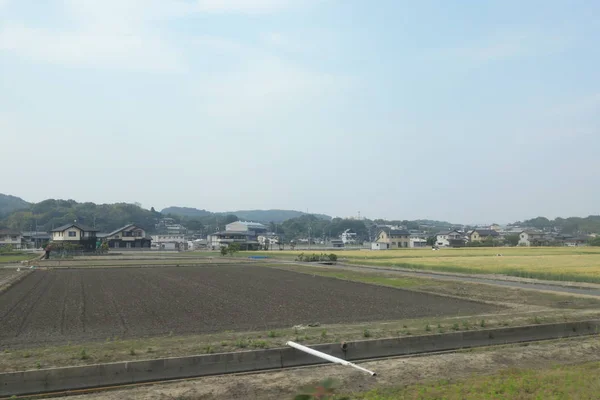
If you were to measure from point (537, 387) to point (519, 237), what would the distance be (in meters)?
126

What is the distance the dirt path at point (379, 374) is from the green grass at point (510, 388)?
1.69 ft

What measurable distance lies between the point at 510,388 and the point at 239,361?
4.91 meters

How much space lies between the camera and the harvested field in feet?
46.7

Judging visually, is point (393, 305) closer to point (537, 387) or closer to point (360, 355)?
point (360, 355)

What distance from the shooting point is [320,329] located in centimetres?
1352

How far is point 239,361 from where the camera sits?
9859mm

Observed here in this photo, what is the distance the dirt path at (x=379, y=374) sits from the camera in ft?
26.6

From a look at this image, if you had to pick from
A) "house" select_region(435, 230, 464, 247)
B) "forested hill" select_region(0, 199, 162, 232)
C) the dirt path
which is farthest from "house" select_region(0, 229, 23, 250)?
the dirt path

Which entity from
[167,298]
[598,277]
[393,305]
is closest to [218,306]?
[167,298]

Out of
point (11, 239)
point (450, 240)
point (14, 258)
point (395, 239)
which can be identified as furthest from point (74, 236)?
point (450, 240)

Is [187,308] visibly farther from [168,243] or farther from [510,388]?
[168,243]

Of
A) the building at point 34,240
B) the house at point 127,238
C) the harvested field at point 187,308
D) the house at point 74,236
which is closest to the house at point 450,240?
the house at point 127,238

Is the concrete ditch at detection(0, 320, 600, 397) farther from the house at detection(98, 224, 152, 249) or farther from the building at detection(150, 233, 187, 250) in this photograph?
the building at detection(150, 233, 187, 250)

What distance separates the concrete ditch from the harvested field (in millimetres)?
4132
